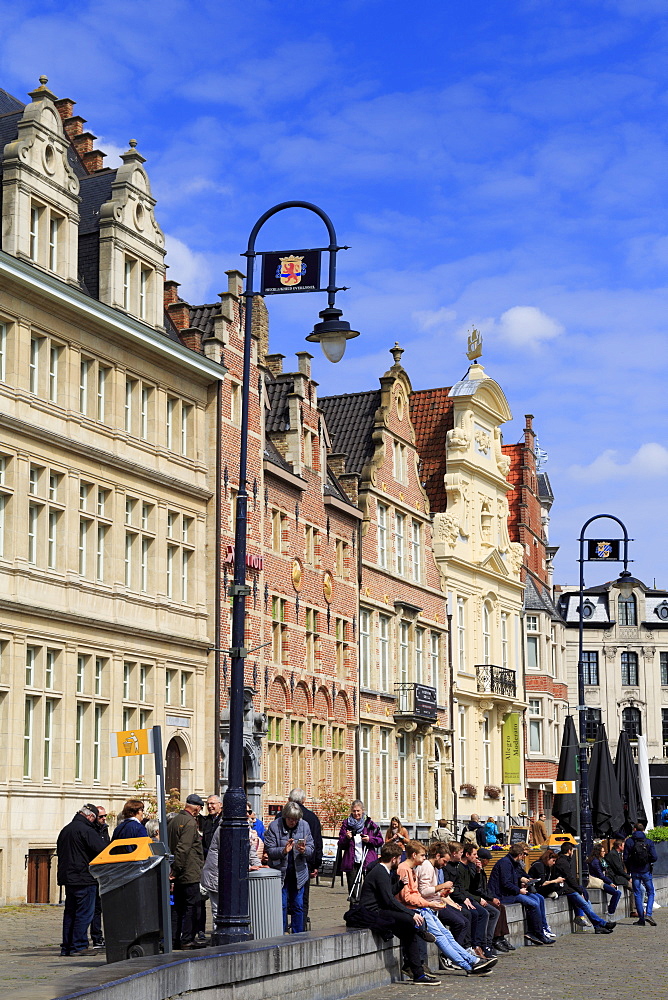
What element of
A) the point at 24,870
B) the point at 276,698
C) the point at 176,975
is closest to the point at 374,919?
the point at 176,975

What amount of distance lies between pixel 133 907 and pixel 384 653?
98.2ft

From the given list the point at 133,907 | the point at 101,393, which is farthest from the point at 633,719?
the point at 133,907

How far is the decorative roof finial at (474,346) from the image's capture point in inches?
2092

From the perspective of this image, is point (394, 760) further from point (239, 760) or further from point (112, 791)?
point (239, 760)

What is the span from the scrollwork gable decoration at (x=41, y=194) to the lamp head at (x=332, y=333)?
11594 mm

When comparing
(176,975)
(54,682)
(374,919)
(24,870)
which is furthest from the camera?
(54,682)

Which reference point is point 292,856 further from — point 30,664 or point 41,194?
point 41,194

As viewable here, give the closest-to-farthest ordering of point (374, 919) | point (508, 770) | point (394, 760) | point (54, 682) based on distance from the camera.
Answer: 1. point (374, 919)
2. point (54, 682)
3. point (394, 760)
4. point (508, 770)

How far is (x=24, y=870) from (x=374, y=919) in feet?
39.7

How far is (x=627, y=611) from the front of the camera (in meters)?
85.5

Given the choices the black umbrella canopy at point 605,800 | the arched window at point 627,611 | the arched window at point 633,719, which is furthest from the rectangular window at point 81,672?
the arched window at point 627,611

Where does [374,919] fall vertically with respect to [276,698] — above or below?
below

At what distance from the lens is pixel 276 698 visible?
35875 mm

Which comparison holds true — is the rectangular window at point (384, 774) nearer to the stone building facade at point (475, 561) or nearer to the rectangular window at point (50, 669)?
A: the stone building facade at point (475, 561)
